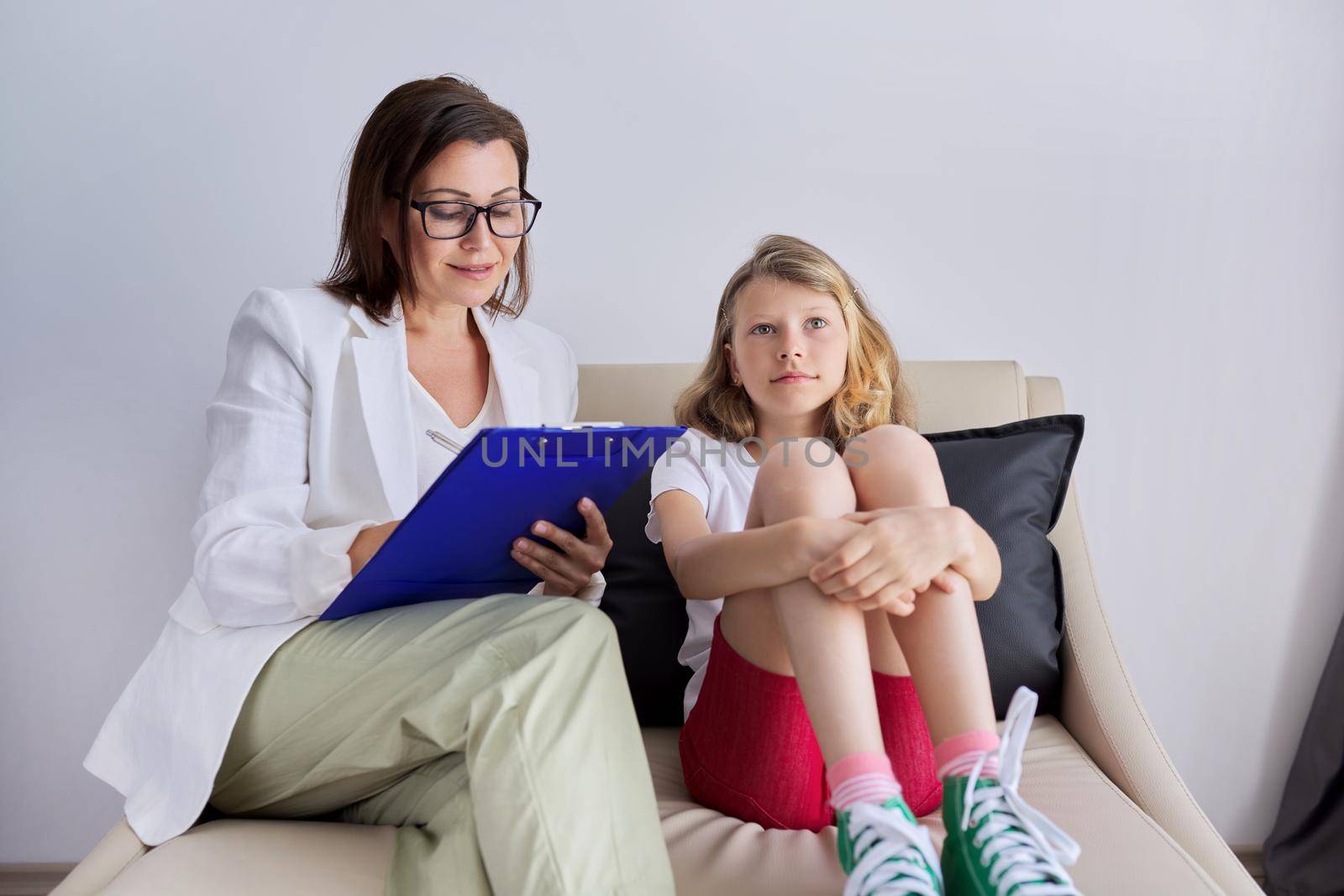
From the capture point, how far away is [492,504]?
3.40 feet

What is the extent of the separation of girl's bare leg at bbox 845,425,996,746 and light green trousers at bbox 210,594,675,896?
0.30 meters

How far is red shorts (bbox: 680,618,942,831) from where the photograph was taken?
1.13m

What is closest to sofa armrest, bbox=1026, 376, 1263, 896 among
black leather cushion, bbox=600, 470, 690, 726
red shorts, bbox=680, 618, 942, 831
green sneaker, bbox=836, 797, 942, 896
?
red shorts, bbox=680, 618, 942, 831

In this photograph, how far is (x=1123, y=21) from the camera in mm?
1874

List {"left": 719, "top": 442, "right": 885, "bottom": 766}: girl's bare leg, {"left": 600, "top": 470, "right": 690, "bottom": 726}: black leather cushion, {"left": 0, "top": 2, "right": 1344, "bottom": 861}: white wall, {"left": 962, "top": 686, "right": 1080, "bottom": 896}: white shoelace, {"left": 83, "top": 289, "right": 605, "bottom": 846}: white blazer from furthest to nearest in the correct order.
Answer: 1. {"left": 0, "top": 2, "right": 1344, "bottom": 861}: white wall
2. {"left": 600, "top": 470, "right": 690, "bottom": 726}: black leather cushion
3. {"left": 83, "top": 289, "right": 605, "bottom": 846}: white blazer
4. {"left": 719, "top": 442, "right": 885, "bottom": 766}: girl's bare leg
5. {"left": 962, "top": 686, "right": 1080, "bottom": 896}: white shoelace

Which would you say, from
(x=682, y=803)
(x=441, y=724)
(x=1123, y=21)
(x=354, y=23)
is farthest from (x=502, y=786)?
(x=1123, y=21)

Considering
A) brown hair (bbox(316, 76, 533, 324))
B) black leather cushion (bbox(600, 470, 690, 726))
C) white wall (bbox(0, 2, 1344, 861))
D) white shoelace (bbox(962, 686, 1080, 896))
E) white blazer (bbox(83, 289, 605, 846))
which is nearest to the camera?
white shoelace (bbox(962, 686, 1080, 896))

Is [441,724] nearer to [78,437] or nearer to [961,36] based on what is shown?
[78,437]

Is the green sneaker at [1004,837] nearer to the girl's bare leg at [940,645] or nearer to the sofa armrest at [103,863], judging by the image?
the girl's bare leg at [940,645]

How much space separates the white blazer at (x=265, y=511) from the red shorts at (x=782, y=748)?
296 mm

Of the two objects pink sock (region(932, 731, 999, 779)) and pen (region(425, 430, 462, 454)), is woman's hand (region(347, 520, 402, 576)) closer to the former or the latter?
pen (region(425, 430, 462, 454))

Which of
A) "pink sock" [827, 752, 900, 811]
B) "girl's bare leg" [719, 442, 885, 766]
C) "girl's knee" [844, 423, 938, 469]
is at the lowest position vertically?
"pink sock" [827, 752, 900, 811]

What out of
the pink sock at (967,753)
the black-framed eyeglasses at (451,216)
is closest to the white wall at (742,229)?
the black-framed eyeglasses at (451,216)

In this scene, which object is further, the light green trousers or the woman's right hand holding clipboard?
the woman's right hand holding clipboard
